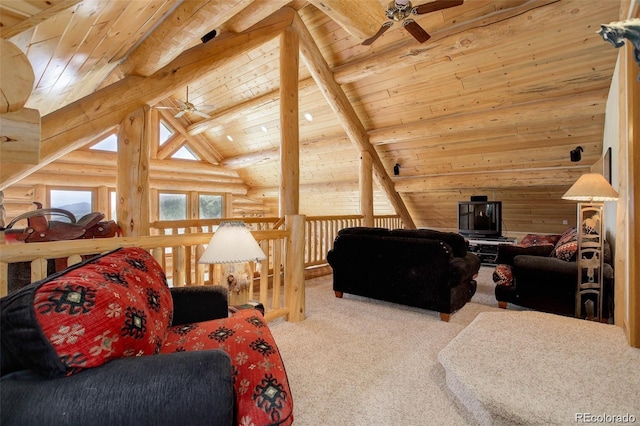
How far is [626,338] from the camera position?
200 cm

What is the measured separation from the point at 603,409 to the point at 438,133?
446 cm

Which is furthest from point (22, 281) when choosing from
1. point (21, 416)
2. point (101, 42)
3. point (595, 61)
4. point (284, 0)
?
point (595, 61)

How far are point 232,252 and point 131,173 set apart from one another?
5.26ft

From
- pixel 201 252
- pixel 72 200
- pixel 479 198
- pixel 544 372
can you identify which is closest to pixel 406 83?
pixel 479 198

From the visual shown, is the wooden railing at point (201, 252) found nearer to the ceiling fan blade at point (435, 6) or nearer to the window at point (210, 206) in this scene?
the ceiling fan blade at point (435, 6)

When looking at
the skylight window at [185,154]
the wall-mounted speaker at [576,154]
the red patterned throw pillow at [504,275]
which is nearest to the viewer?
the red patterned throw pillow at [504,275]

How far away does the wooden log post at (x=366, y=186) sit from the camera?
19.7 feet

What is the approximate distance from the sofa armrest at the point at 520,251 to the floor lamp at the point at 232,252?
9.45 ft

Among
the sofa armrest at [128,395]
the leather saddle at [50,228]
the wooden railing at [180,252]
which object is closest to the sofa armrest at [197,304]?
the wooden railing at [180,252]

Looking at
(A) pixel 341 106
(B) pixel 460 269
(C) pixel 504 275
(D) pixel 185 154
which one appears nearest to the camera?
(B) pixel 460 269

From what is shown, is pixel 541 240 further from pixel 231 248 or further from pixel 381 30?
pixel 231 248

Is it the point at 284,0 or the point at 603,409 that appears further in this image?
the point at 284,0

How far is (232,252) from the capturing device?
2.05m

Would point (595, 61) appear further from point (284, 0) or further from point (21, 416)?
point (21, 416)
